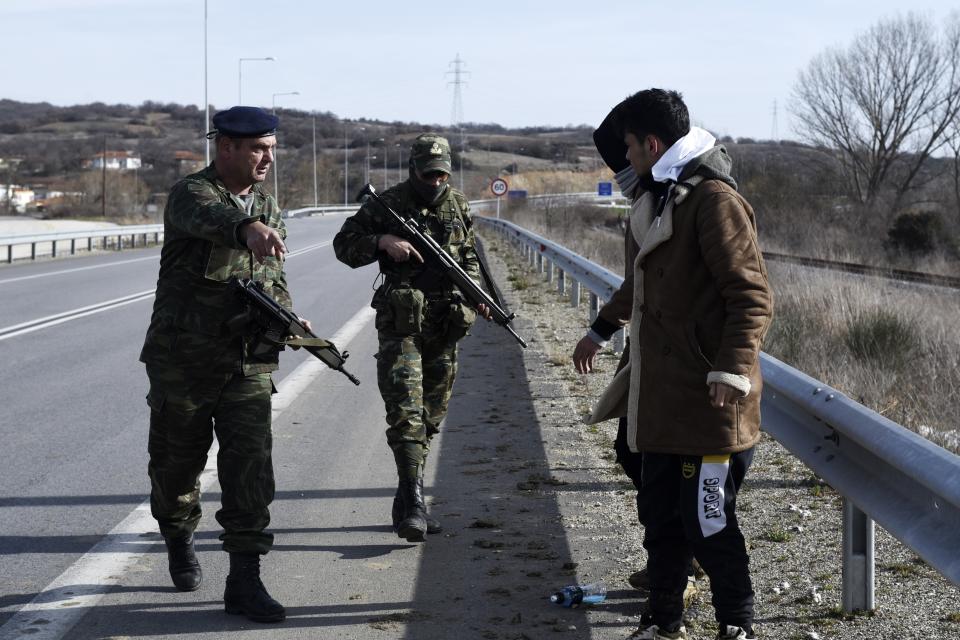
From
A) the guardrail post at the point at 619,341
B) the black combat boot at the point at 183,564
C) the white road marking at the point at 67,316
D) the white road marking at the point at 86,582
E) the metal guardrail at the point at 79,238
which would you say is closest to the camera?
the white road marking at the point at 86,582

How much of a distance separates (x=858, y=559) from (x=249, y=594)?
226 cm

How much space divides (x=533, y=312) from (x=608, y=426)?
767 cm

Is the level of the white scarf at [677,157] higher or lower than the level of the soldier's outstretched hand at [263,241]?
higher

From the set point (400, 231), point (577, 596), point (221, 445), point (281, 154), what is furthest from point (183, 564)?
point (281, 154)

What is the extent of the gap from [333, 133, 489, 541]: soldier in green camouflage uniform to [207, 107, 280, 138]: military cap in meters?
1.20

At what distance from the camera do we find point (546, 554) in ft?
18.1

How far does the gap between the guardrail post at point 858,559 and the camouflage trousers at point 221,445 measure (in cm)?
220

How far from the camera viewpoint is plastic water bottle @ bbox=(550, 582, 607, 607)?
480 centimetres

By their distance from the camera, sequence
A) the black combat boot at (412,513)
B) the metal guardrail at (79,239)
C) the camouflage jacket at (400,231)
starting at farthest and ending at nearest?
the metal guardrail at (79,239), the camouflage jacket at (400,231), the black combat boot at (412,513)

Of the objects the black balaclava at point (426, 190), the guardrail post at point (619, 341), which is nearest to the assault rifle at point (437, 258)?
the black balaclava at point (426, 190)

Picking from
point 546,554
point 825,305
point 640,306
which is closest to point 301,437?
point 546,554

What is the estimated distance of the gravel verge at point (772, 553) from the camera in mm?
4438

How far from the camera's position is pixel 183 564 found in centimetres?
509

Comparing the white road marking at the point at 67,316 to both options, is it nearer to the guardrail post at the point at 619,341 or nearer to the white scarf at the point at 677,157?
the guardrail post at the point at 619,341
